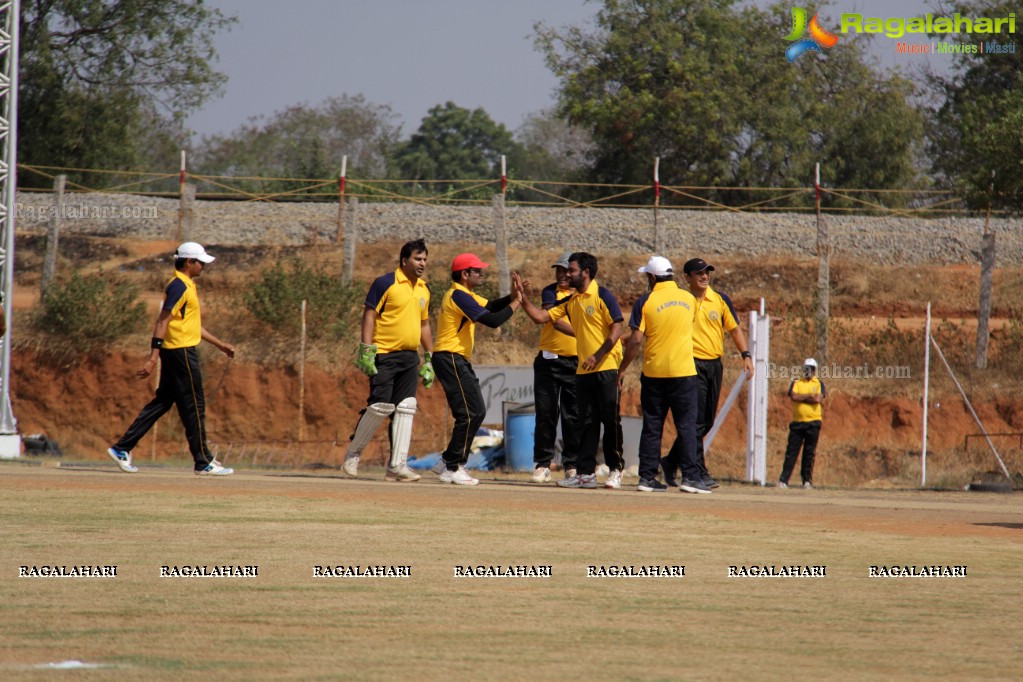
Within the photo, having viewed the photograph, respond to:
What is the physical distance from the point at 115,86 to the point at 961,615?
38.4 metres

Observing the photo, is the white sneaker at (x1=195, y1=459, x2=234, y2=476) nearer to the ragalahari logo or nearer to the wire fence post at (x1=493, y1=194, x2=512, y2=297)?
the wire fence post at (x1=493, y1=194, x2=512, y2=297)

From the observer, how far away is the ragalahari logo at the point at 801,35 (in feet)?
147

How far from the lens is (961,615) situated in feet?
19.0

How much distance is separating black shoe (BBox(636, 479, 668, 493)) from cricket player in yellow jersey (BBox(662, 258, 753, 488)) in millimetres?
429

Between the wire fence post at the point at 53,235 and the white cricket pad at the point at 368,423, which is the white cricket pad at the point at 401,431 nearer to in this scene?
the white cricket pad at the point at 368,423

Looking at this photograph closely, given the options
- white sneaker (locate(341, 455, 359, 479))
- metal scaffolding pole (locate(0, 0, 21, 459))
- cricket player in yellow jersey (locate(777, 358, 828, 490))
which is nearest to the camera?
white sneaker (locate(341, 455, 359, 479))

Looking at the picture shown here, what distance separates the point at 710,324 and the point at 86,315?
18.7 m

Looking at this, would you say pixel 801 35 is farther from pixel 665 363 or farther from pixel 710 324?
pixel 665 363

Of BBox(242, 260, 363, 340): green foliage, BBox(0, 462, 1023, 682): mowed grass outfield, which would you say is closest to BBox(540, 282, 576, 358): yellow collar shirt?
BBox(0, 462, 1023, 682): mowed grass outfield

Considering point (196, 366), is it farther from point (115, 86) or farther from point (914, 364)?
point (115, 86)

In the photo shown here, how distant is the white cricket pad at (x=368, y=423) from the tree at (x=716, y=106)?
103 feet

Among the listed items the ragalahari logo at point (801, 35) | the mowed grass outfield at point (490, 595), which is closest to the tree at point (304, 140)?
the ragalahari logo at point (801, 35)

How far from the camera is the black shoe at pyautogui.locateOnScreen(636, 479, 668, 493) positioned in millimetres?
11688

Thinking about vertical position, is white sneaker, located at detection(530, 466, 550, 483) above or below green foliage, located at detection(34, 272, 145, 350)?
below
